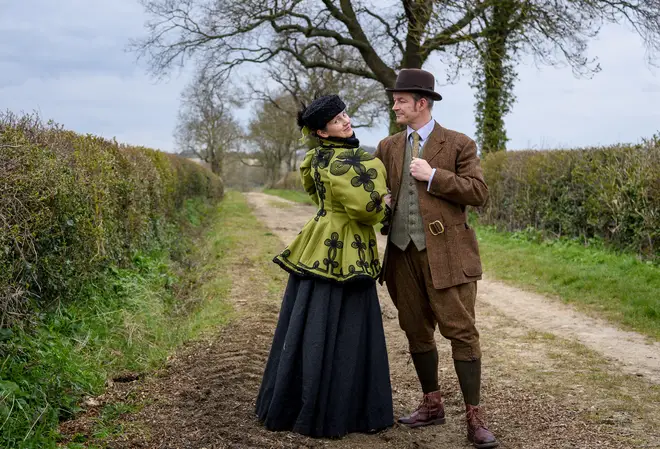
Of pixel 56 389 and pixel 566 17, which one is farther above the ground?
pixel 566 17

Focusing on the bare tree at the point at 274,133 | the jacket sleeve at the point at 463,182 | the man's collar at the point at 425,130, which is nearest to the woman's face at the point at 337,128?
the man's collar at the point at 425,130

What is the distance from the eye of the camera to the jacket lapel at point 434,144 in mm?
3951

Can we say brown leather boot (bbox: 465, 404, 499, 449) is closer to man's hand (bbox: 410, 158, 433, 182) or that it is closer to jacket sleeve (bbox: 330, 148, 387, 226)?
jacket sleeve (bbox: 330, 148, 387, 226)

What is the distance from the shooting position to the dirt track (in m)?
3.90

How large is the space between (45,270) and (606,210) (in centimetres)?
871

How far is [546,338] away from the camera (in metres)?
6.62

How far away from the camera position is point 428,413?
13.8ft

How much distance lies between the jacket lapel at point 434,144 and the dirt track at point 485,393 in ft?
5.73

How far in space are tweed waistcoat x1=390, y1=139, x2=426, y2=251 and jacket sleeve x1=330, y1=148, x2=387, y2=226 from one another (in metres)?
0.19

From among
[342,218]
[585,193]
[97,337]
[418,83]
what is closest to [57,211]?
[97,337]

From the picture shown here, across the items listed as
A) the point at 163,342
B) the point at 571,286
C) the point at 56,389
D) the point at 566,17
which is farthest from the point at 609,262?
the point at 566,17

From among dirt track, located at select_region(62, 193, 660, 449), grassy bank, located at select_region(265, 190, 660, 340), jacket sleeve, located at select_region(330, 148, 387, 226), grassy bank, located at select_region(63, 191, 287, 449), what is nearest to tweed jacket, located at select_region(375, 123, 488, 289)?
jacket sleeve, located at select_region(330, 148, 387, 226)

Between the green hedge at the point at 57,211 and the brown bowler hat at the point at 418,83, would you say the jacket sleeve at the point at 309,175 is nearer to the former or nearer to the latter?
the brown bowler hat at the point at 418,83

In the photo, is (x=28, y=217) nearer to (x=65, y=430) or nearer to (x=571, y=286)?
(x=65, y=430)
